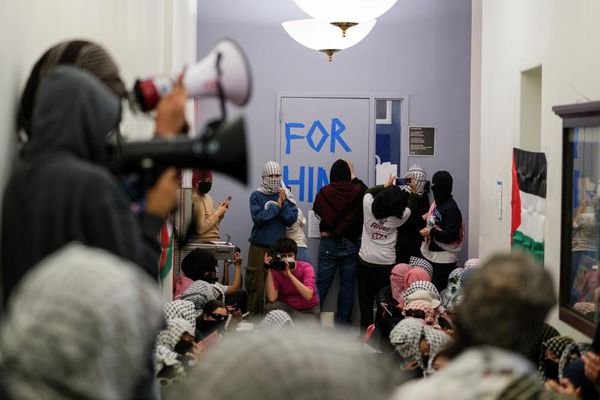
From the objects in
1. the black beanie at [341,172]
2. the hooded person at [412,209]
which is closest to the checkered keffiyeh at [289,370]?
the hooded person at [412,209]

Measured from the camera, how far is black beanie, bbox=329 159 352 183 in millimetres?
9789

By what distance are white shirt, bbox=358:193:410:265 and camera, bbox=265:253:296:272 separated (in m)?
1.27

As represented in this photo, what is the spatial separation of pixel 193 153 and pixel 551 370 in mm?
2782

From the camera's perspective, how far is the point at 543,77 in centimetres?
624

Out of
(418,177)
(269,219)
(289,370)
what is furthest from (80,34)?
(418,177)

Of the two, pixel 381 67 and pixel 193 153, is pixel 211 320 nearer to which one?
pixel 193 153

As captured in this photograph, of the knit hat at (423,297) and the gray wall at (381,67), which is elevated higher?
the gray wall at (381,67)

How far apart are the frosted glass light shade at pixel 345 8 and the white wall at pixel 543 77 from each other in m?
0.90

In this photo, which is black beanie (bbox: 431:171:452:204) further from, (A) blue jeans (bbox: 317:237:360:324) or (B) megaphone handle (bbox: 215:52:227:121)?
(B) megaphone handle (bbox: 215:52:227:121)

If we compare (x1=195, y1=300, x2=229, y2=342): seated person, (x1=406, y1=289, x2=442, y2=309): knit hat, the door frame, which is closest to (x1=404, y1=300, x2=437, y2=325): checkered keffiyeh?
(x1=406, y1=289, x2=442, y2=309): knit hat

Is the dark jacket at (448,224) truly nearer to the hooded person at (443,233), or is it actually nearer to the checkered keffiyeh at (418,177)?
the hooded person at (443,233)

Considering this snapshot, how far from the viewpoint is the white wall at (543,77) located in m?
5.41

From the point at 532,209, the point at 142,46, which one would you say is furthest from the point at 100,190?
the point at 532,209

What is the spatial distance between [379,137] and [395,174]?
0.42 metres
